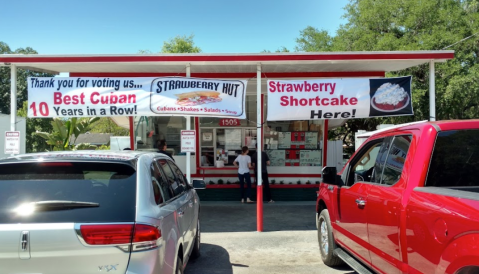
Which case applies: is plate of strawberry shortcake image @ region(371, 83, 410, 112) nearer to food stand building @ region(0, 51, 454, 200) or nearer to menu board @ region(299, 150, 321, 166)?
food stand building @ region(0, 51, 454, 200)

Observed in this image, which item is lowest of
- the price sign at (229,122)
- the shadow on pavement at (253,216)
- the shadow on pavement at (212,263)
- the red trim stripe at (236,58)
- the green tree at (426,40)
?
the shadow on pavement at (212,263)

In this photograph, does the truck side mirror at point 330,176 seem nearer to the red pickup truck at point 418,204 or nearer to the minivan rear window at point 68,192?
the red pickup truck at point 418,204

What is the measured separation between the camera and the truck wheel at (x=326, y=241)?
5448 millimetres

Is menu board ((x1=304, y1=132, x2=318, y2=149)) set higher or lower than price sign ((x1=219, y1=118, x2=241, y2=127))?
lower

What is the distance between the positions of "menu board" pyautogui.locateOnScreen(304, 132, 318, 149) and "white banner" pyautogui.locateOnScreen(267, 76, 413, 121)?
4.66m

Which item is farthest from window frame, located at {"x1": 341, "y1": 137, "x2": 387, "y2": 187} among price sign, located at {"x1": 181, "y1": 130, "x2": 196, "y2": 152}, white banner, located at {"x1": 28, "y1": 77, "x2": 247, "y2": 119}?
price sign, located at {"x1": 181, "y1": 130, "x2": 196, "y2": 152}

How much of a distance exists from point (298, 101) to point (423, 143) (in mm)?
4723

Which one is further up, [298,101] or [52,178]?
[298,101]

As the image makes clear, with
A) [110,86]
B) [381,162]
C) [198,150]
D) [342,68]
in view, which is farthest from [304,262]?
[198,150]

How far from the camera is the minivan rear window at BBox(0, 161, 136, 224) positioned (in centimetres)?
299

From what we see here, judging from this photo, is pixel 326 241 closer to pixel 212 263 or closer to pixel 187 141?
pixel 212 263

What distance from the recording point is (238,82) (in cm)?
818

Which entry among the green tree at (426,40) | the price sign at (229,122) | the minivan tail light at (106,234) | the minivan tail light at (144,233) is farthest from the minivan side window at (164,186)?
the green tree at (426,40)

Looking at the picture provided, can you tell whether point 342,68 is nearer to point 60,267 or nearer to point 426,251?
point 426,251
